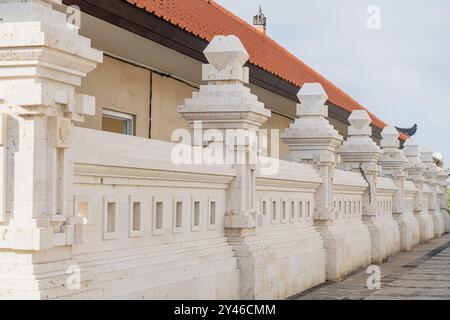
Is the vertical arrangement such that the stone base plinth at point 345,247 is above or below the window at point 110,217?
below

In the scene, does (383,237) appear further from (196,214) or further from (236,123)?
(196,214)

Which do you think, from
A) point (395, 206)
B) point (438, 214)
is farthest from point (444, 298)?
point (438, 214)

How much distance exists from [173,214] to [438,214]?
24538 millimetres

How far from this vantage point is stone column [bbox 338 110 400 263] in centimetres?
1791

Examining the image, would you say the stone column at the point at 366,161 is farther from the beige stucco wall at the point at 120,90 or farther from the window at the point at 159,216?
the window at the point at 159,216

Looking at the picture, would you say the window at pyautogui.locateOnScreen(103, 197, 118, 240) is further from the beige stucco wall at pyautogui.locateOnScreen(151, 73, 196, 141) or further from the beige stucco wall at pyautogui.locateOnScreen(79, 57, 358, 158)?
the beige stucco wall at pyautogui.locateOnScreen(151, 73, 196, 141)

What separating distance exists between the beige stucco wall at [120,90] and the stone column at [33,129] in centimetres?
535

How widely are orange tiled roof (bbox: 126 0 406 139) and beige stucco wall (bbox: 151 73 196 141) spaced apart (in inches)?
49.9

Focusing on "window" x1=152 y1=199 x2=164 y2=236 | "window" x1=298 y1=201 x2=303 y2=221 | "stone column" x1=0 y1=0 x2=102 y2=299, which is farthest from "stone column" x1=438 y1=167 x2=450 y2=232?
"stone column" x1=0 y1=0 x2=102 y2=299

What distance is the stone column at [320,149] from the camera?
13.9 metres

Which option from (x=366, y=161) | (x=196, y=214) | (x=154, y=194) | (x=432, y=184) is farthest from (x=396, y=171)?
(x=154, y=194)

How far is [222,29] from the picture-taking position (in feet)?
44.3

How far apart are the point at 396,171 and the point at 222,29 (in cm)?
1110

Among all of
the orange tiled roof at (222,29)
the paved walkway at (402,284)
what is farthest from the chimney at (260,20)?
the paved walkway at (402,284)
